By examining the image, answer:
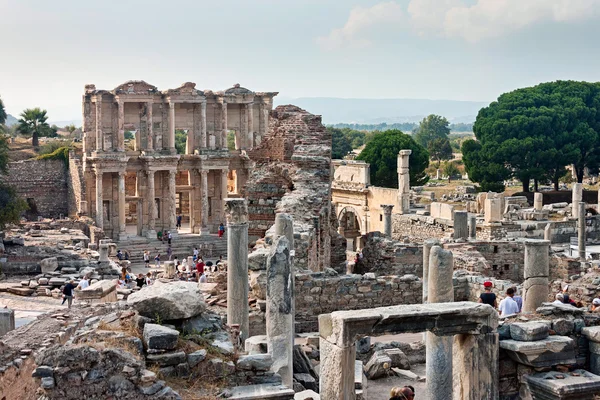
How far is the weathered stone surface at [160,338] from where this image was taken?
9188mm

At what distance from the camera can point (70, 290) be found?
24.0 metres

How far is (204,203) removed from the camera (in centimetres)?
5556

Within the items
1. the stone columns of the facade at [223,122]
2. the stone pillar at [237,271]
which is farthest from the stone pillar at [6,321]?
the stone columns of the facade at [223,122]

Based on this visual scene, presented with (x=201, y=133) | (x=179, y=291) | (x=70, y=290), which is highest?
(x=201, y=133)

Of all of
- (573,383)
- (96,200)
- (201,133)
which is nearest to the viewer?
(573,383)

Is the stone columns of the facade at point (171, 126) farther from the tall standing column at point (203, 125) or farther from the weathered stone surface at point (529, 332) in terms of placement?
the weathered stone surface at point (529, 332)

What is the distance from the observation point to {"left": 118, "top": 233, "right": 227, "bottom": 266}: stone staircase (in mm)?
48594

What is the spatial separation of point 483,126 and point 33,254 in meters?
40.6

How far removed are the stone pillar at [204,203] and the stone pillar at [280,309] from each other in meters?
41.9

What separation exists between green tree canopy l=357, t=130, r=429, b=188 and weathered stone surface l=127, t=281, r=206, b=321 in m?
56.5

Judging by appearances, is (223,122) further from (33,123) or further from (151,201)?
(33,123)

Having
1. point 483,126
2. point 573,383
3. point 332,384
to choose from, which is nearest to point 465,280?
point 573,383

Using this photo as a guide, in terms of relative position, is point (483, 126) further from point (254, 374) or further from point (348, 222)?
point (254, 374)

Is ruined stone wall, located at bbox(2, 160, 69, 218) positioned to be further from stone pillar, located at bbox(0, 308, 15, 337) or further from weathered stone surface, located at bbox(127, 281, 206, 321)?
weathered stone surface, located at bbox(127, 281, 206, 321)
